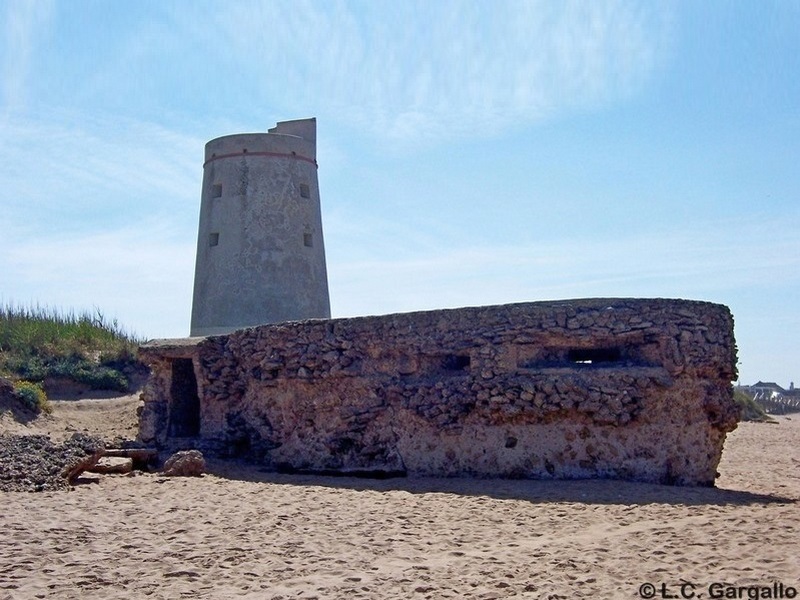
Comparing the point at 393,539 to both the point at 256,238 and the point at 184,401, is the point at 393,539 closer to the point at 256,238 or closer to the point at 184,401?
the point at 184,401

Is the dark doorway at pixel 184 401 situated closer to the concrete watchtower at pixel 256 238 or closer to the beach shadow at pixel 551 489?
the beach shadow at pixel 551 489

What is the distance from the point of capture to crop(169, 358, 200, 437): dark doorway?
13266 mm

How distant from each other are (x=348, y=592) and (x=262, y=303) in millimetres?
10927

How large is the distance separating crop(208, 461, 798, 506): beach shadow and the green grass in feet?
31.2

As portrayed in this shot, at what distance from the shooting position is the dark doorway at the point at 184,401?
13.3 metres

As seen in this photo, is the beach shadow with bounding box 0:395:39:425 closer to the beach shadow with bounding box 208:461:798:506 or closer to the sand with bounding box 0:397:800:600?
A: the sand with bounding box 0:397:800:600

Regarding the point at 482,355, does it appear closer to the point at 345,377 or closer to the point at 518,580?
the point at 345,377

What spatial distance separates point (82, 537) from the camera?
772 cm

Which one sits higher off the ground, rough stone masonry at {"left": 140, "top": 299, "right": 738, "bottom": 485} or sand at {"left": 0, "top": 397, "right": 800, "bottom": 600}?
rough stone masonry at {"left": 140, "top": 299, "right": 738, "bottom": 485}

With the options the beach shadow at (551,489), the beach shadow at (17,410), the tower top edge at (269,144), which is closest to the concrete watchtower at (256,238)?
the tower top edge at (269,144)

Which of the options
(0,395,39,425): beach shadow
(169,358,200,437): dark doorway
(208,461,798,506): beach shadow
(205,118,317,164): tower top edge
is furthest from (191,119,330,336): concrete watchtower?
(208,461,798,506): beach shadow

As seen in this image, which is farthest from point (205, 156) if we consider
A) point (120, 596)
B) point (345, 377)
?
point (120, 596)

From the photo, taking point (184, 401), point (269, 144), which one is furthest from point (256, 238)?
point (184, 401)

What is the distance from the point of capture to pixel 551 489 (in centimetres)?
948
